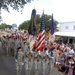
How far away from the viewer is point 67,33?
40.2 meters

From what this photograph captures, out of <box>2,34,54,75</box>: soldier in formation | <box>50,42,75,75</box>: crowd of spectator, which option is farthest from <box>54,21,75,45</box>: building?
<box>2,34,54,75</box>: soldier in formation

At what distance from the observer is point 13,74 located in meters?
13.0

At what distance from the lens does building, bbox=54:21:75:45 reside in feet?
124

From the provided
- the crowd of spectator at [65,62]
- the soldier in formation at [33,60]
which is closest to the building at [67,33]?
the crowd of spectator at [65,62]

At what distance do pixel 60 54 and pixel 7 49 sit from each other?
5.53m

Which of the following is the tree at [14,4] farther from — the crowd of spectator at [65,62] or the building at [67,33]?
the building at [67,33]

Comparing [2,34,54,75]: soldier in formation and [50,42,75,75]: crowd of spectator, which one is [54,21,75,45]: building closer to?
[50,42,75,75]: crowd of spectator

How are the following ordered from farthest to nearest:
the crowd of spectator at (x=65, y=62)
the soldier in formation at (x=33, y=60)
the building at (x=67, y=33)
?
the building at (x=67, y=33) < the crowd of spectator at (x=65, y=62) < the soldier in formation at (x=33, y=60)

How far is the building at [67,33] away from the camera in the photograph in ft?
124

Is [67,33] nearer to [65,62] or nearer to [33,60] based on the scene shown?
[65,62]

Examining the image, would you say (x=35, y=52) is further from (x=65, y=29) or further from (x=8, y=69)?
(x=65, y=29)

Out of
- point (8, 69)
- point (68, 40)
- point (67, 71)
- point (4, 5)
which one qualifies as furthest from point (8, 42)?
point (68, 40)

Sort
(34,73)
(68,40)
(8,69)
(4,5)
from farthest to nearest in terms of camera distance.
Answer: (68,40) → (4,5) → (8,69) → (34,73)

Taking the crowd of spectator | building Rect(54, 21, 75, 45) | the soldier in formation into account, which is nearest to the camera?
the soldier in formation
